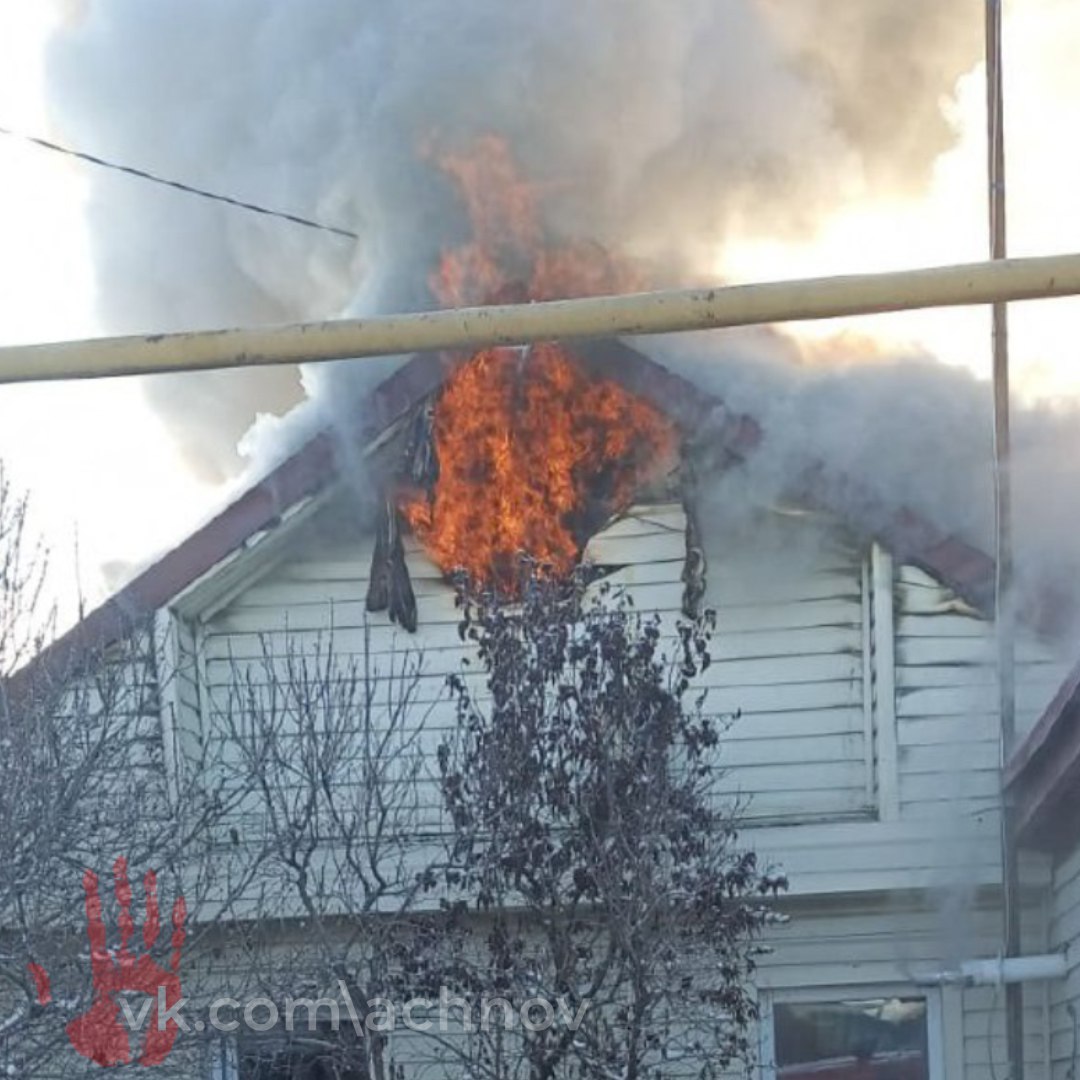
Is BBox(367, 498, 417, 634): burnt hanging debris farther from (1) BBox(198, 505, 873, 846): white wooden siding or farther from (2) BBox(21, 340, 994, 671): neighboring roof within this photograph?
(2) BBox(21, 340, 994, 671): neighboring roof

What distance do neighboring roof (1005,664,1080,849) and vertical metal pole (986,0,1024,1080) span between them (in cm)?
18

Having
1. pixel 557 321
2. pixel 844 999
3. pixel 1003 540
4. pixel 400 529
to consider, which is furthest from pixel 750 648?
pixel 557 321

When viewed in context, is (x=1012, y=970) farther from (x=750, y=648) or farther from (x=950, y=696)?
(x=750, y=648)

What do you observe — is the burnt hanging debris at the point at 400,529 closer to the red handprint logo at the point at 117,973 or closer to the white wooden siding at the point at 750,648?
the white wooden siding at the point at 750,648

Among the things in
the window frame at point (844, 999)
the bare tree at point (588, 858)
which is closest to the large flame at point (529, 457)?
the bare tree at point (588, 858)

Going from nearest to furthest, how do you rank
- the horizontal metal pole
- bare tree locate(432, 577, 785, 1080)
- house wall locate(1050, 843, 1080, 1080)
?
1. the horizontal metal pole
2. bare tree locate(432, 577, 785, 1080)
3. house wall locate(1050, 843, 1080, 1080)

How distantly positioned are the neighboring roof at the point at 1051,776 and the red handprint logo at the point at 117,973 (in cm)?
343

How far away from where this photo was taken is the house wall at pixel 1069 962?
855 cm

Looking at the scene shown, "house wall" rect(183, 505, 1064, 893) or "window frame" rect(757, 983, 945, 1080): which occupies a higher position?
"house wall" rect(183, 505, 1064, 893)

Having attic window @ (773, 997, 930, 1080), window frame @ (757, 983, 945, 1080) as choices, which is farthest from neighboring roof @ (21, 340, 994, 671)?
attic window @ (773, 997, 930, 1080)

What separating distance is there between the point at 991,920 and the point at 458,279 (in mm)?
4509

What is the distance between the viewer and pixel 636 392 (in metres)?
9.86

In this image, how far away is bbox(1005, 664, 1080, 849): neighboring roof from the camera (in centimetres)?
744

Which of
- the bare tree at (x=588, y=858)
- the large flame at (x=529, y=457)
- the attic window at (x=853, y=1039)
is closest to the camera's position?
the bare tree at (x=588, y=858)
